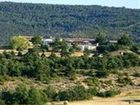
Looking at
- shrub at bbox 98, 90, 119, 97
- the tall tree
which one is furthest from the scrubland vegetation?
the tall tree

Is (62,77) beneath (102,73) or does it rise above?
beneath

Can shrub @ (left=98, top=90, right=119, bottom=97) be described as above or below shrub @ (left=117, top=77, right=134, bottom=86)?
above

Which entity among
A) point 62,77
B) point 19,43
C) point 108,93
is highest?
point 108,93

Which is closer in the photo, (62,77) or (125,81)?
(125,81)

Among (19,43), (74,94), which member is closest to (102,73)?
(74,94)

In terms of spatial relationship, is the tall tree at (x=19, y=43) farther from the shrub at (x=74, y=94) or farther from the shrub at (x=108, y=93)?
the shrub at (x=74, y=94)

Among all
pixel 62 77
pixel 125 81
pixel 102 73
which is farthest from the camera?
pixel 102 73

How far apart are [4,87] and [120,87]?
12924mm

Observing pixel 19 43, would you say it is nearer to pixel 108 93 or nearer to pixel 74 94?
pixel 108 93

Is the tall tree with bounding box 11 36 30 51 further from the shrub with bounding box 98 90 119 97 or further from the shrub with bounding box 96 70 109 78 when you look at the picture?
the shrub with bounding box 98 90 119 97

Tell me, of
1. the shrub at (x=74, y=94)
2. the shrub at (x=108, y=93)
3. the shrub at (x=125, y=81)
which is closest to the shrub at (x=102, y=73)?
the shrub at (x=125, y=81)

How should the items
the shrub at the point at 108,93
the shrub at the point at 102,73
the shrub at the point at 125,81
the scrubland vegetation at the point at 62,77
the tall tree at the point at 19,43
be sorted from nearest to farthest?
Result: the scrubland vegetation at the point at 62,77 → the shrub at the point at 108,93 → the shrub at the point at 125,81 → the shrub at the point at 102,73 → the tall tree at the point at 19,43

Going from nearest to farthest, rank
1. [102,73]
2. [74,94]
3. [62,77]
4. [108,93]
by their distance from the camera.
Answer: [74,94], [108,93], [62,77], [102,73]

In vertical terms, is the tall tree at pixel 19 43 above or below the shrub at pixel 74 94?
below
